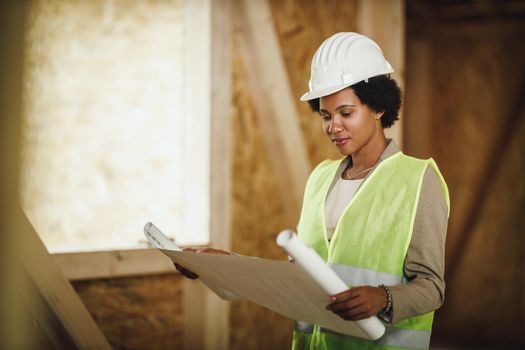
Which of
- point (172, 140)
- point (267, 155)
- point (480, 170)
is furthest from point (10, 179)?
point (480, 170)

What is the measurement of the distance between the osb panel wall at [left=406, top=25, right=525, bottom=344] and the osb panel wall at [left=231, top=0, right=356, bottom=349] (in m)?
2.61

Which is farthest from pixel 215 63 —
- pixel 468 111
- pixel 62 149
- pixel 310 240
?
pixel 468 111

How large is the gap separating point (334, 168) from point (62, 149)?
2.62 m

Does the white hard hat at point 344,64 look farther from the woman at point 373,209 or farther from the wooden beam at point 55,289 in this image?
the wooden beam at point 55,289

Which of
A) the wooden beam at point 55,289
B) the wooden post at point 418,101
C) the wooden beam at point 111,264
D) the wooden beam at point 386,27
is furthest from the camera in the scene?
the wooden post at point 418,101

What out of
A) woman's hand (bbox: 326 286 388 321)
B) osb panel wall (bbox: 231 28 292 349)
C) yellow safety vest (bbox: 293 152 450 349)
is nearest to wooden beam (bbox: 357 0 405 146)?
osb panel wall (bbox: 231 28 292 349)

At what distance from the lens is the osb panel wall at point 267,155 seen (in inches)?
175

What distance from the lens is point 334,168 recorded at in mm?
2396

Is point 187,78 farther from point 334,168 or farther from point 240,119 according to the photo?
point 334,168

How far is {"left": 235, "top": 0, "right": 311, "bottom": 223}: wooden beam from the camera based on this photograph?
4434mm

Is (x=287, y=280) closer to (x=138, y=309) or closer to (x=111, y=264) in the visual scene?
(x=111, y=264)

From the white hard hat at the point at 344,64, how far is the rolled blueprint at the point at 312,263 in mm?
683

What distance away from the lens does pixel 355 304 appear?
66.5 inches


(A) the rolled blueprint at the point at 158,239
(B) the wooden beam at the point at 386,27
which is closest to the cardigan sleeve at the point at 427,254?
(A) the rolled blueprint at the point at 158,239
